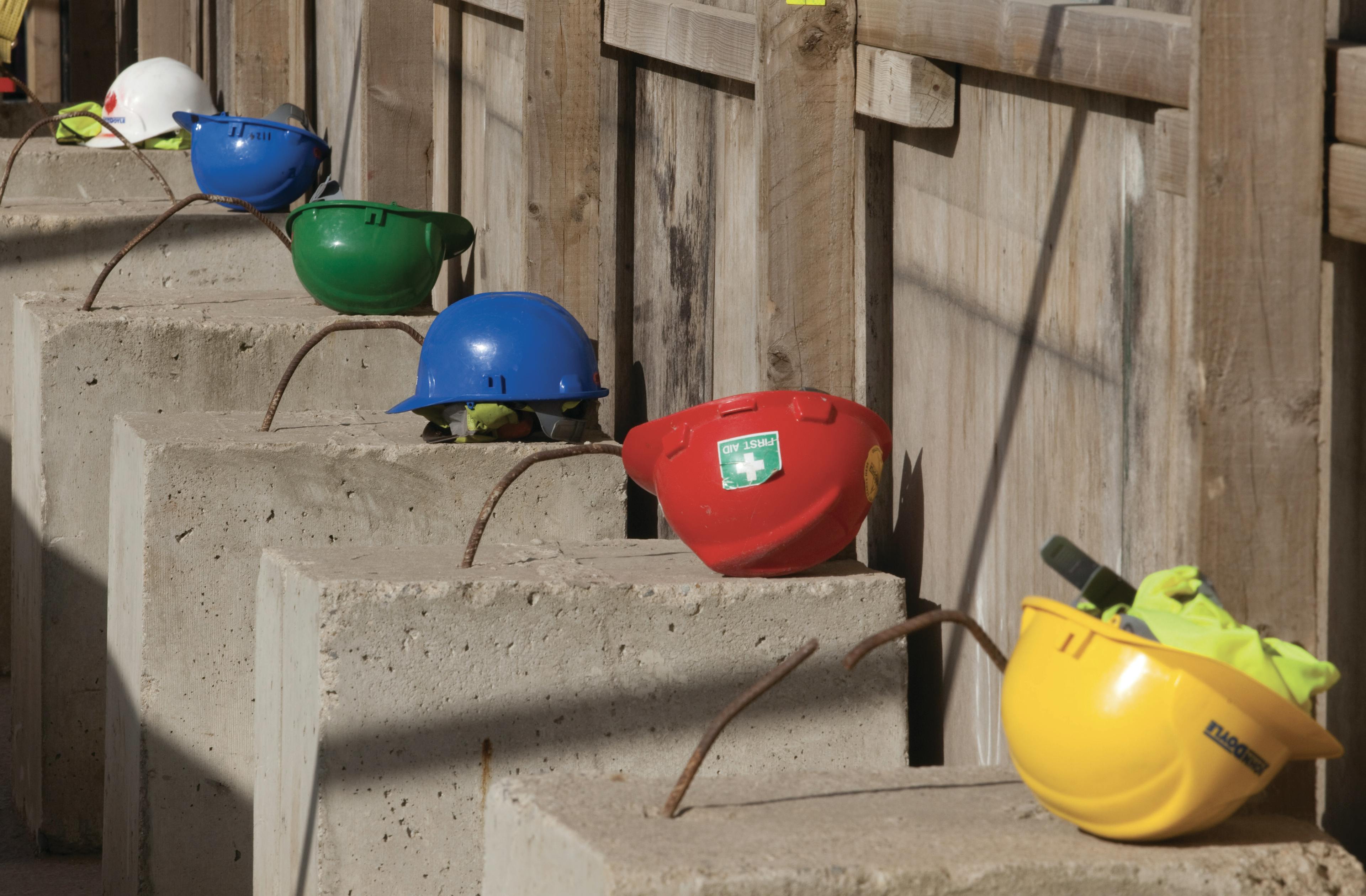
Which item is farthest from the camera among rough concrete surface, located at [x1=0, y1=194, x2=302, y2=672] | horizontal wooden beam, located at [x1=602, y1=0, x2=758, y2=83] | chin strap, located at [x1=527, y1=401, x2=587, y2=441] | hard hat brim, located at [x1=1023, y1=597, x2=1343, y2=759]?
rough concrete surface, located at [x1=0, y1=194, x2=302, y2=672]

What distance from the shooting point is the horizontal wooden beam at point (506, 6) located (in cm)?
494

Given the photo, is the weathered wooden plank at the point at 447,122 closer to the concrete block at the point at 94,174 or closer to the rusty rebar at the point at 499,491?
the concrete block at the point at 94,174

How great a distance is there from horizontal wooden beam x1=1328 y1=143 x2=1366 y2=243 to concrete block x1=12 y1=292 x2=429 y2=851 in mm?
3306

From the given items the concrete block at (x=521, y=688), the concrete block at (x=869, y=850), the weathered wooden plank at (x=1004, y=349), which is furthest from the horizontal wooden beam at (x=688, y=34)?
the concrete block at (x=869, y=850)

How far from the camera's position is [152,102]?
8.25 m

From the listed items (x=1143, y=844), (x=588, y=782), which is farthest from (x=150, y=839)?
(x=1143, y=844)

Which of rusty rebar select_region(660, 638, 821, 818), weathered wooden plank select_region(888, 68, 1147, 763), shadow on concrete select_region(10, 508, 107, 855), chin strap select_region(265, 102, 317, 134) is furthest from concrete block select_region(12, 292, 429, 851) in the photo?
rusty rebar select_region(660, 638, 821, 818)

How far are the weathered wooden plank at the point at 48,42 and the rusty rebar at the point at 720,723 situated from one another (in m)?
12.9

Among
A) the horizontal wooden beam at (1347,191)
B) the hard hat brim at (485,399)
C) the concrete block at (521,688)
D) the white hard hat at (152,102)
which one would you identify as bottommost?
the concrete block at (521,688)

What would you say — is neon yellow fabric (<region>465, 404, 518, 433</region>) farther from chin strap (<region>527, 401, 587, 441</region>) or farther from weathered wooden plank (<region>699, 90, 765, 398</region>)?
weathered wooden plank (<region>699, 90, 765, 398</region>)

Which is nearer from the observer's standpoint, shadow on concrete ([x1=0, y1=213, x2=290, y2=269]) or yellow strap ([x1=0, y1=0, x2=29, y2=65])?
shadow on concrete ([x1=0, y1=213, x2=290, y2=269])

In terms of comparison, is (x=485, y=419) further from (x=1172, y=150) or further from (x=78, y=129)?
(x=78, y=129)

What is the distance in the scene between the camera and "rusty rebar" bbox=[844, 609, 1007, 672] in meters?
1.96

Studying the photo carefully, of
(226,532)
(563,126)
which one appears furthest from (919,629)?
(563,126)
